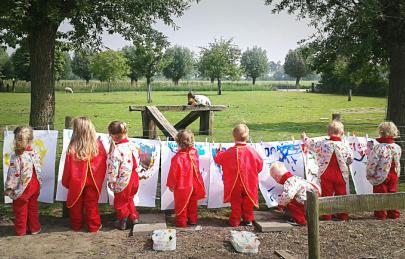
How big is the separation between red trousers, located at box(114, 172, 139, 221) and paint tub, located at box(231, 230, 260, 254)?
1722mm

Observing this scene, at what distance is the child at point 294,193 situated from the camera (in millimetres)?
6281

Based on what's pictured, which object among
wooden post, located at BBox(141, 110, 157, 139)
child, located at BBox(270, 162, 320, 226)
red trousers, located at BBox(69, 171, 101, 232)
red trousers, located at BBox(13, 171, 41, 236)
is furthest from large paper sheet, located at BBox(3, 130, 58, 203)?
wooden post, located at BBox(141, 110, 157, 139)

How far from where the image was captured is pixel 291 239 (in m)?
5.79

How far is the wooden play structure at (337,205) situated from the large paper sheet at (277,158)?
325cm

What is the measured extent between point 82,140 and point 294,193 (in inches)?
131

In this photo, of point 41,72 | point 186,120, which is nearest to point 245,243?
point 41,72

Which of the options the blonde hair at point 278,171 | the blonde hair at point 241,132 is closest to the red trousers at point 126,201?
the blonde hair at point 241,132

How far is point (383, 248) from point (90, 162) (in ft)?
14.2

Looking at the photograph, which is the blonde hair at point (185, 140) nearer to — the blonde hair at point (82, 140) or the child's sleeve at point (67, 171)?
the blonde hair at point (82, 140)

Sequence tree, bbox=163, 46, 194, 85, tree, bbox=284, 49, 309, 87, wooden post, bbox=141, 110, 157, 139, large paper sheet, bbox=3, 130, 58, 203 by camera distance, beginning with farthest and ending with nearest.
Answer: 1. tree, bbox=284, 49, 309, 87
2. tree, bbox=163, 46, 194, 85
3. wooden post, bbox=141, 110, 157, 139
4. large paper sheet, bbox=3, 130, 58, 203

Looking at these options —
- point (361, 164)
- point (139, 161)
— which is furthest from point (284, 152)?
point (139, 161)

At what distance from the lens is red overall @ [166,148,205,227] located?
6238mm

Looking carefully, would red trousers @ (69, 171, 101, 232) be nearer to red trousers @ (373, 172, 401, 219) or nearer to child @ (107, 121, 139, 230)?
child @ (107, 121, 139, 230)

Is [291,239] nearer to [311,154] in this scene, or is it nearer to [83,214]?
[311,154]
